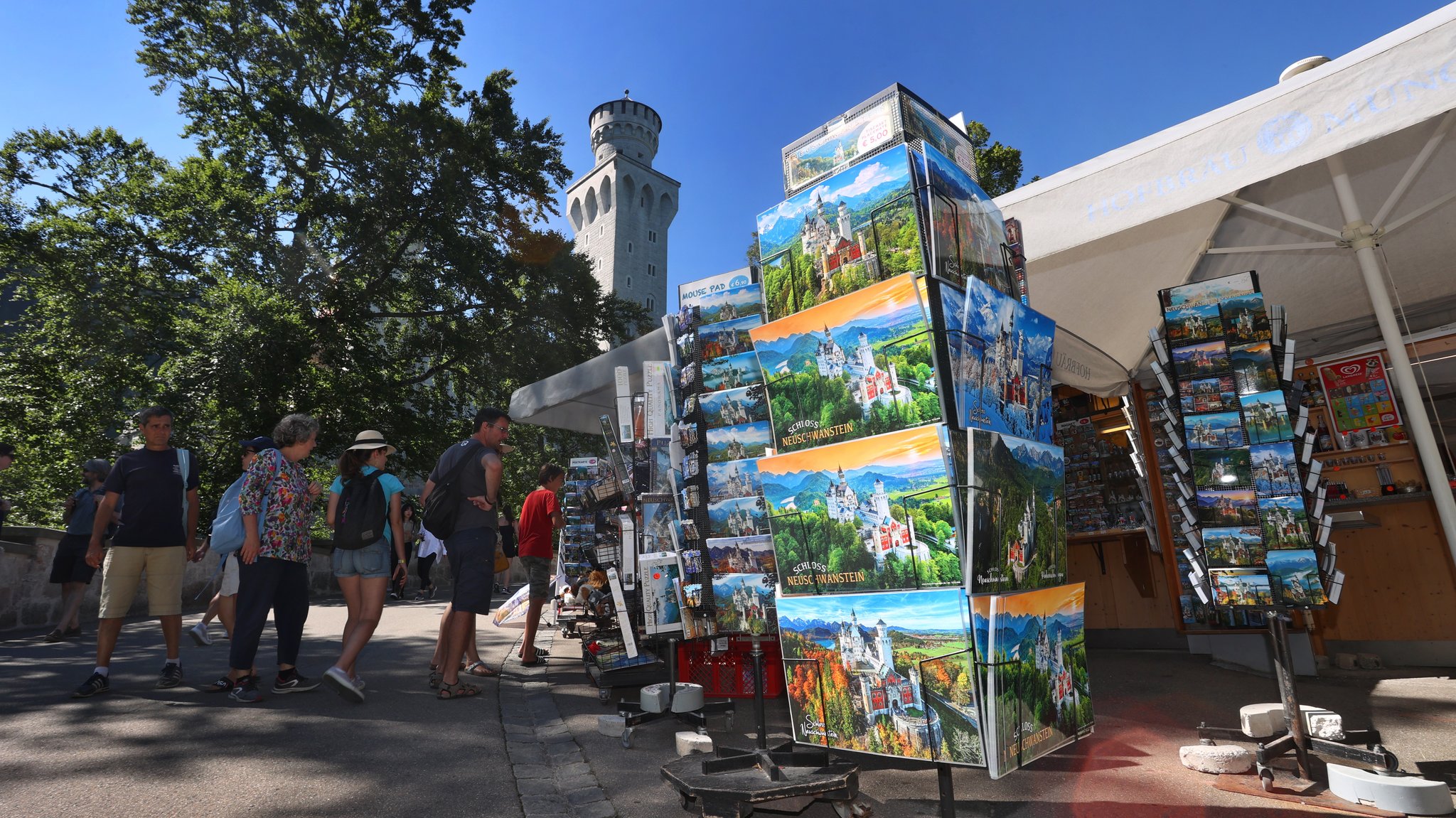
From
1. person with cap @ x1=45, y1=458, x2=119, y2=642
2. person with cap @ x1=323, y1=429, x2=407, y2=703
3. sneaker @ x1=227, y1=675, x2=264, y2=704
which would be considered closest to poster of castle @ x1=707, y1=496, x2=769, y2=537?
person with cap @ x1=323, y1=429, x2=407, y2=703

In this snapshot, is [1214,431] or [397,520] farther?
[397,520]

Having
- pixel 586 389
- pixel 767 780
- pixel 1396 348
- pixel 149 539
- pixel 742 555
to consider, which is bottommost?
pixel 767 780

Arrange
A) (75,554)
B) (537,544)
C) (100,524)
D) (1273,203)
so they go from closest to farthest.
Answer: (100,524)
(1273,203)
(537,544)
(75,554)

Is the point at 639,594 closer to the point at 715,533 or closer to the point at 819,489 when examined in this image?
the point at 715,533

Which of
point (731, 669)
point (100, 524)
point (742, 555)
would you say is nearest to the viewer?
point (742, 555)

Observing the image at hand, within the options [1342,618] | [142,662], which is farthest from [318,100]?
[1342,618]

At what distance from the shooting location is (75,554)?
6.46 m

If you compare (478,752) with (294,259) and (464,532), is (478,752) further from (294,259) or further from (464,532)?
(294,259)

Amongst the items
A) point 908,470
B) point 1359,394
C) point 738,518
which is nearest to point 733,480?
point 738,518

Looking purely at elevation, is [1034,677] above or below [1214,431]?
below

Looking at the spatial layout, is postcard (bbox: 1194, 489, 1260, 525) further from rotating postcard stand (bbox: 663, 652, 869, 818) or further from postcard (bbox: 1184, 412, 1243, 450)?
rotating postcard stand (bbox: 663, 652, 869, 818)

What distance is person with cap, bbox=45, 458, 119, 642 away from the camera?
646 cm

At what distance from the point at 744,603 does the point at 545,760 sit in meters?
1.14

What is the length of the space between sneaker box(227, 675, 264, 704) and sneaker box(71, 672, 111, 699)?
0.73m
